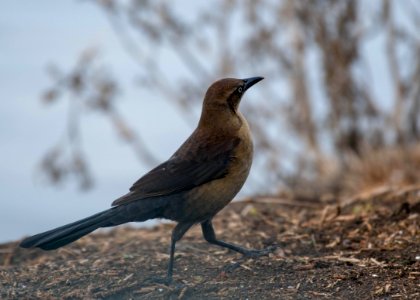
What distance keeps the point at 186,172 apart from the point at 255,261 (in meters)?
→ 0.85

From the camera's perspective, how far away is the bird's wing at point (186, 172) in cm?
545

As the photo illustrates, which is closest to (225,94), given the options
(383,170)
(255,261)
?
(255,261)

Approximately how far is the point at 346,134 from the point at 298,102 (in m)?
0.81

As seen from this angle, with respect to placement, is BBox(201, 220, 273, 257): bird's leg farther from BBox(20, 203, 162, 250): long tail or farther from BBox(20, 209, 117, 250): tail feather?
BBox(20, 209, 117, 250): tail feather

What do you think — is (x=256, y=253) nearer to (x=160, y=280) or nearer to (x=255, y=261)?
(x=255, y=261)

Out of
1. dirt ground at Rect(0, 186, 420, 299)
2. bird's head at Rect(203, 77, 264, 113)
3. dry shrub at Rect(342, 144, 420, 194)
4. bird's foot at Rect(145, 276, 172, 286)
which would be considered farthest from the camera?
dry shrub at Rect(342, 144, 420, 194)

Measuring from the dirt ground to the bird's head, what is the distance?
1061 mm

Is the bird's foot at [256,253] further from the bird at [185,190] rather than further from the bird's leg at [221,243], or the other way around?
the bird at [185,190]

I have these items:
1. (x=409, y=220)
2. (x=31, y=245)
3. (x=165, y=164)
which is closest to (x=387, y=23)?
(x=409, y=220)

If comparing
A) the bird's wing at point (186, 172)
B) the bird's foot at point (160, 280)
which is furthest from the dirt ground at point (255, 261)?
the bird's wing at point (186, 172)

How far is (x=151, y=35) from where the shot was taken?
36.2 feet

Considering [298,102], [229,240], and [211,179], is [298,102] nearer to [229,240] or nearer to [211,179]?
[229,240]

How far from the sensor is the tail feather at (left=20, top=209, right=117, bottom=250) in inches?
206

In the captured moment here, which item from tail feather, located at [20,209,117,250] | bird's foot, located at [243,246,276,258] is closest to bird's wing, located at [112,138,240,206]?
tail feather, located at [20,209,117,250]
